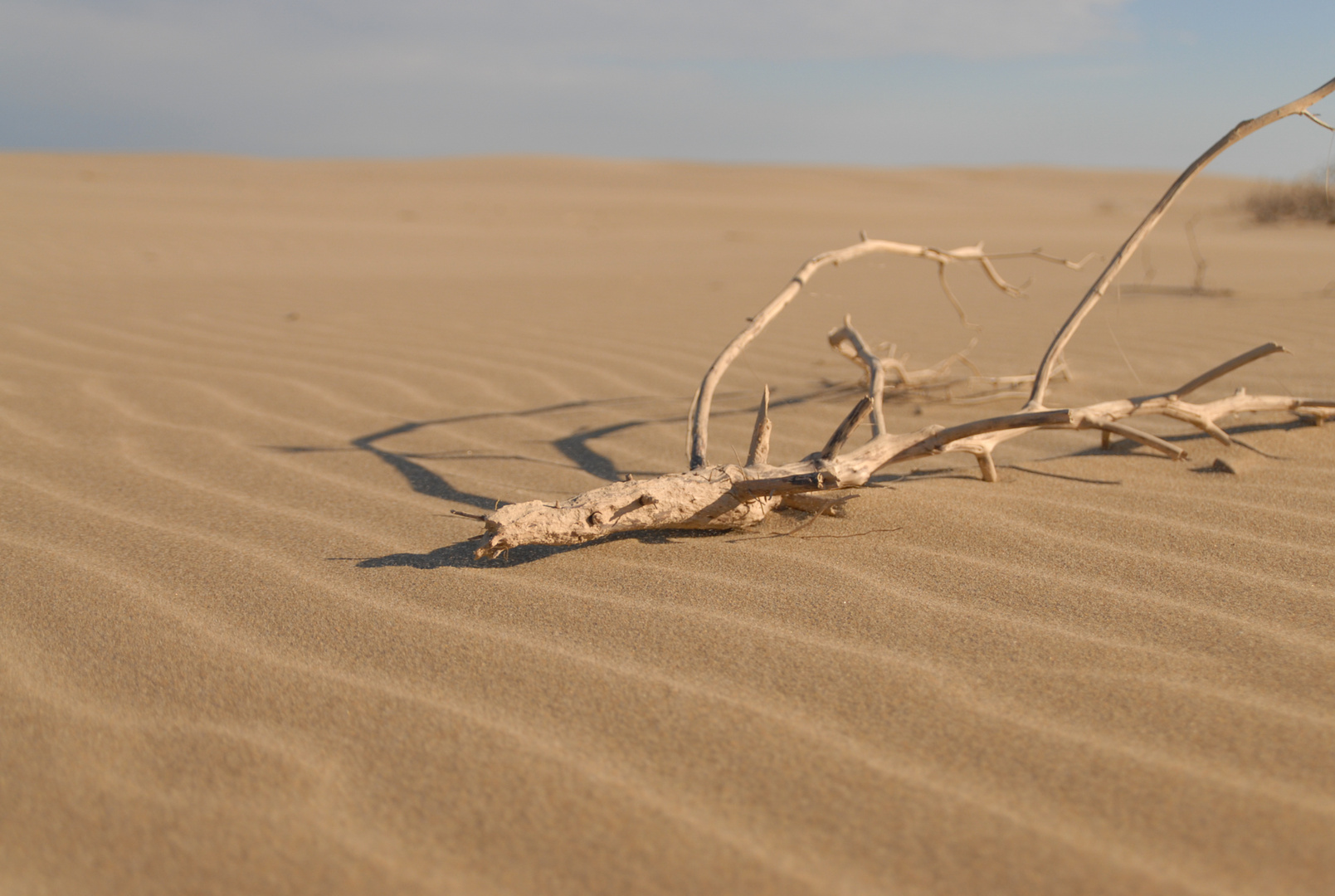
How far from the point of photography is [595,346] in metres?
4.03

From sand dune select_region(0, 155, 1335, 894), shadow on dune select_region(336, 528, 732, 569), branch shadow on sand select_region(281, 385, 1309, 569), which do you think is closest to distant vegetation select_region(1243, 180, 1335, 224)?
sand dune select_region(0, 155, 1335, 894)

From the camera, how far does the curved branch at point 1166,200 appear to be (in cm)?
198

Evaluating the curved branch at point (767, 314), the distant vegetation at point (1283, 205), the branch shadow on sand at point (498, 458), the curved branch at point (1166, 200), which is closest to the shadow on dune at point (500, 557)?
the branch shadow on sand at point (498, 458)

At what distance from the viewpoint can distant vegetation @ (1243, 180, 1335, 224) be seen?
12.0m

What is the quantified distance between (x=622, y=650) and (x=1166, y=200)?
5.27ft

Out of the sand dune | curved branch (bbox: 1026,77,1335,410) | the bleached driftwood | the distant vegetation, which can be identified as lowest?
the sand dune

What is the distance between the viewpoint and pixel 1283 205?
13.1m

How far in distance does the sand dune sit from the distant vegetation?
10.4 m

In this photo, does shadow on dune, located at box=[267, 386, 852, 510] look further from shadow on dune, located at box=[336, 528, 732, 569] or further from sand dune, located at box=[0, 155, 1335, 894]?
shadow on dune, located at box=[336, 528, 732, 569]

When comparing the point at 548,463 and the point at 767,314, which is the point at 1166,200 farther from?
the point at 548,463

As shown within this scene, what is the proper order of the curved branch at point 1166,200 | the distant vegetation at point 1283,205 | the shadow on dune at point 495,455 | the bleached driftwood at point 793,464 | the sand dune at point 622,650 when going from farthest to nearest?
the distant vegetation at point 1283,205 → the shadow on dune at point 495,455 → the curved branch at point 1166,200 → the bleached driftwood at point 793,464 → the sand dune at point 622,650

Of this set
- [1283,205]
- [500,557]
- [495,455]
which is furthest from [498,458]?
[1283,205]

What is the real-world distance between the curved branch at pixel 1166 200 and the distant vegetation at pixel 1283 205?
465 inches

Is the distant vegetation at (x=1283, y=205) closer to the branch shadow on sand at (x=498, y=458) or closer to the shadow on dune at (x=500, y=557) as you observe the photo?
the branch shadow on sand at (x=498, y=458)
